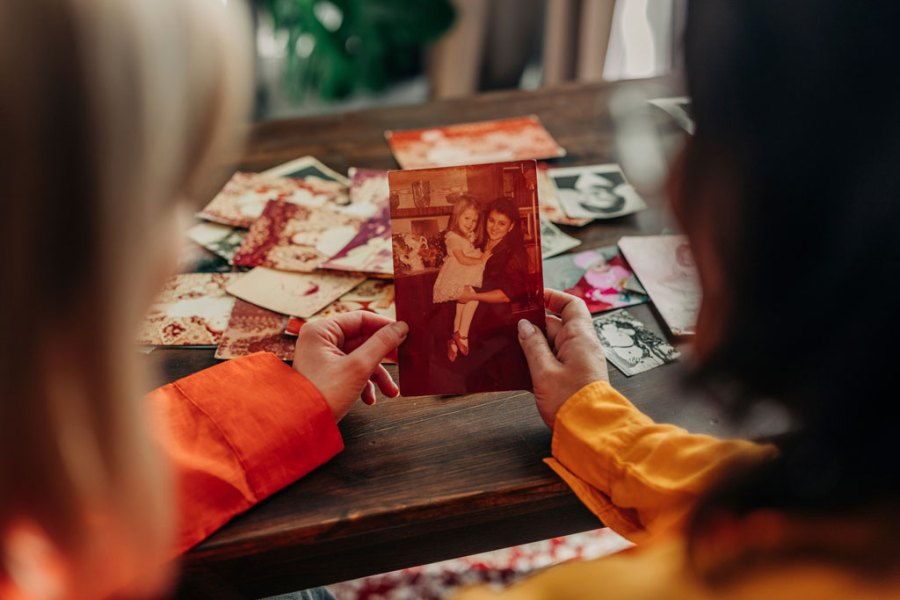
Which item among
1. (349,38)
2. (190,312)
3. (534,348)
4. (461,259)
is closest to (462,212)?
(461,259)

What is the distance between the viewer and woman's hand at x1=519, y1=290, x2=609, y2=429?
0.77m

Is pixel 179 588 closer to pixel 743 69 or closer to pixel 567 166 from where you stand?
pixel 743 69

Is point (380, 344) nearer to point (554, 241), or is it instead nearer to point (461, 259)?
point (461, 259)

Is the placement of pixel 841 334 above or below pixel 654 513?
above

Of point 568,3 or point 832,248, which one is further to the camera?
point 568,3

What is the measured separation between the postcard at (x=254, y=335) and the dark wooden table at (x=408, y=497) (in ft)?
0.12

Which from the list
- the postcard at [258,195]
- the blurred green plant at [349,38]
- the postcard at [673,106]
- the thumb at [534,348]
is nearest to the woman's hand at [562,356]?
the thumb at [534,348]

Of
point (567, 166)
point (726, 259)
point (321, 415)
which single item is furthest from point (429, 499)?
point (567, 166)

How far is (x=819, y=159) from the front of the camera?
43 cm

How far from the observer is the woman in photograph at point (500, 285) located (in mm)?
829

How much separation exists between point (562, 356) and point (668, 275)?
269 mm

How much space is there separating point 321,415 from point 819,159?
0.52 metres

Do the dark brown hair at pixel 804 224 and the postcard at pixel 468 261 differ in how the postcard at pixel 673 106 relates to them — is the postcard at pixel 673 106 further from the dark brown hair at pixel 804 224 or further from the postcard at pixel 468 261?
the dark brown hair at pixel 804 224

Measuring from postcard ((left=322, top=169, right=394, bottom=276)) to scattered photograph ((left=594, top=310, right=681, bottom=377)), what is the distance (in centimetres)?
29
